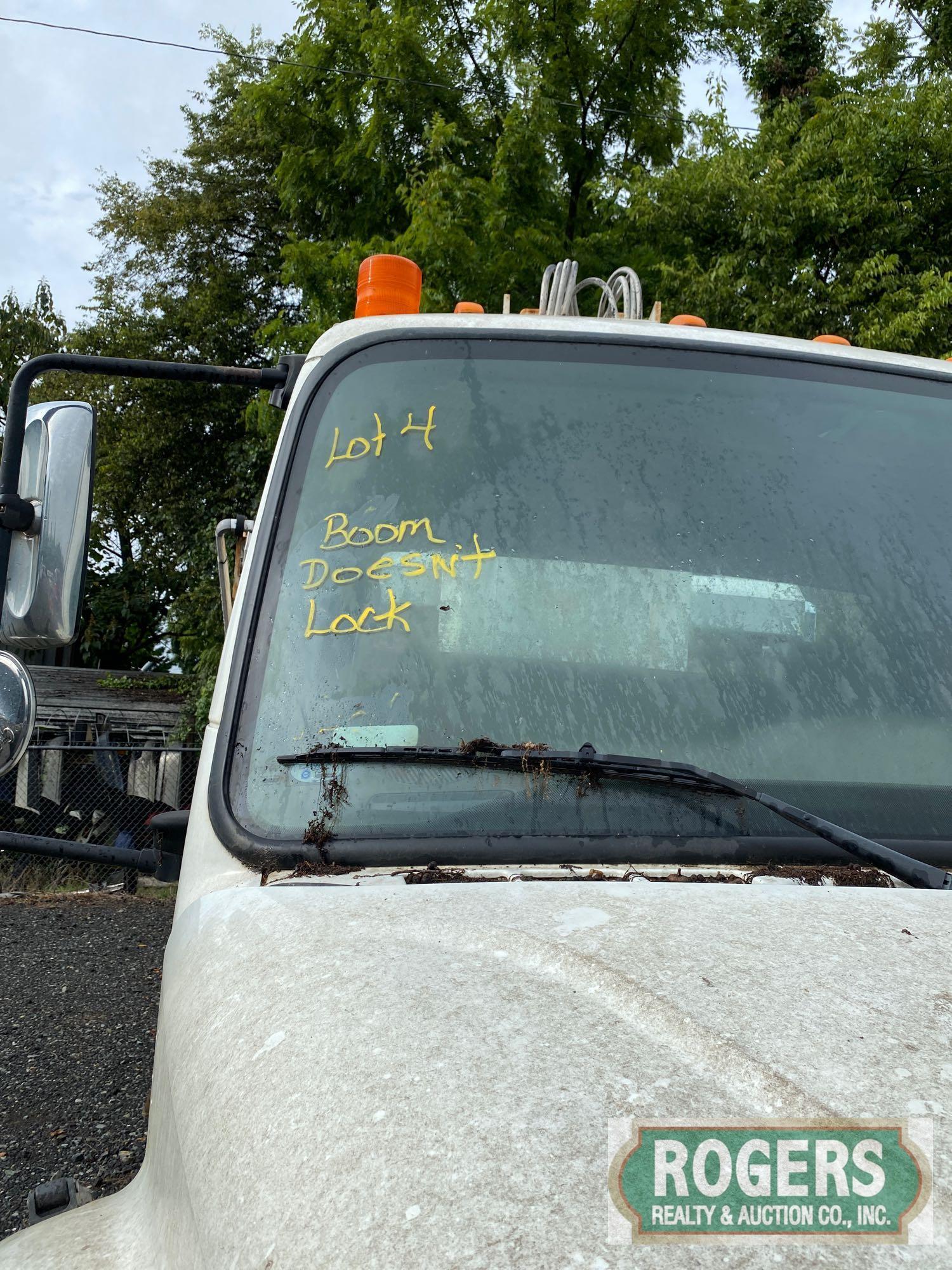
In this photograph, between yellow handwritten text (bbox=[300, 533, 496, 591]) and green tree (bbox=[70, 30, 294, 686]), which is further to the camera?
green tree (bbox=[70, 30, 294, 686])

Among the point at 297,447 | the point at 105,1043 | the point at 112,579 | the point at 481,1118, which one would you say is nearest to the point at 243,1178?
the point at 481,1118

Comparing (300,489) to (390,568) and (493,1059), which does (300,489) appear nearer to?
(390,568)

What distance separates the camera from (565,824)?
1.47 metres

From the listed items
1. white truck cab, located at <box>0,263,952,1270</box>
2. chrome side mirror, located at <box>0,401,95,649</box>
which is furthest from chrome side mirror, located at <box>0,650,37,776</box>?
white truck cab, located at <box>0,263,952,1270</box>

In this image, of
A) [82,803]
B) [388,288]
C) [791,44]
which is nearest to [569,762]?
[388,288]

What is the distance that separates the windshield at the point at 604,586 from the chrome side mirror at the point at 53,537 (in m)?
0.45

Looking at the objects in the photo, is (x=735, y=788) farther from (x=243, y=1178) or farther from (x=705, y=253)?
(x=705, y=253)

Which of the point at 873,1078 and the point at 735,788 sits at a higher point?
the point at 735,788

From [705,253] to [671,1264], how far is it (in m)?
10.1

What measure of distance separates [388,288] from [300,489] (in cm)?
80

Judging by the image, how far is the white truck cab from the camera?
869 millimetres

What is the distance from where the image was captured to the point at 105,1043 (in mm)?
4727

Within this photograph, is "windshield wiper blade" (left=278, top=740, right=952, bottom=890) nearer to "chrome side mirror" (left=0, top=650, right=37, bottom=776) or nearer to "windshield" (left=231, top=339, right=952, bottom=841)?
"windshield" (left=231, top=339, right=952, bottom=841)

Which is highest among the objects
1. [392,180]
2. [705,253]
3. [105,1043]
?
[392,180]
